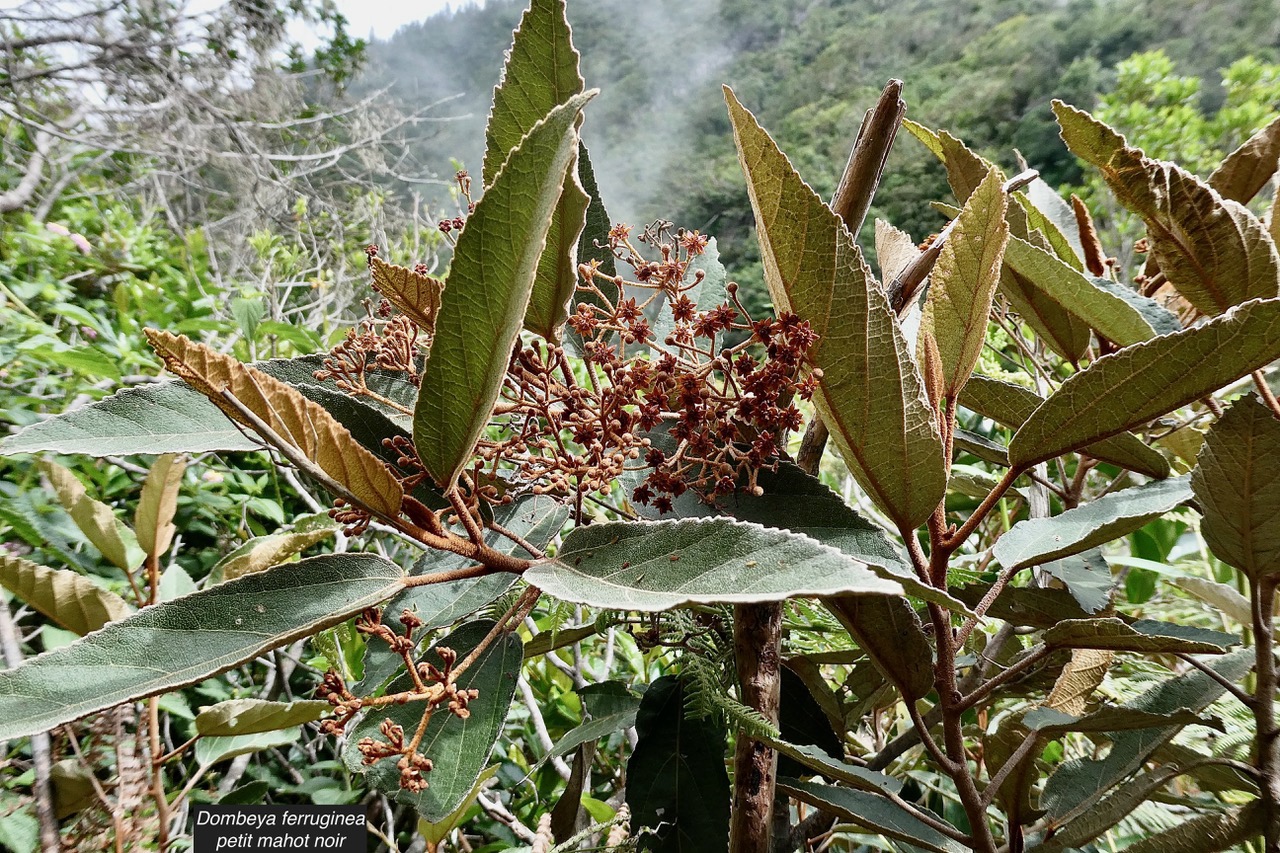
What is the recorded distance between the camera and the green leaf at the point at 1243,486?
329mm

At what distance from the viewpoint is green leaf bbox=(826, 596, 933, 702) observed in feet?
1.10

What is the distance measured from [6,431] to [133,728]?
2.00 feet

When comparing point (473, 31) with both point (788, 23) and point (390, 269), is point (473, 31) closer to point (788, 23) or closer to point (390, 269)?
point (788, 23)

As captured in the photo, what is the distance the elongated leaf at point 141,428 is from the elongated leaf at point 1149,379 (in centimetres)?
36

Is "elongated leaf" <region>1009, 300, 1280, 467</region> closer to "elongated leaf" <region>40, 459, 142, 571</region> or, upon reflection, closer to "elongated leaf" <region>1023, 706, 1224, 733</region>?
"elongated leaf" <region>1023, 706, 1224, 733</region>

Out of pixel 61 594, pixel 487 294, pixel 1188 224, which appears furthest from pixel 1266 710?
pixel 61 594

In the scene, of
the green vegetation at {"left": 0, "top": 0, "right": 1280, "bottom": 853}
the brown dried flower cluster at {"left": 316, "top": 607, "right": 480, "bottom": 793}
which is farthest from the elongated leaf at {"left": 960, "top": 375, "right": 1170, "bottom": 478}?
the brown dried flower cluster at {"left": 316, "top": 607, "right": 480, "bottom": 793}

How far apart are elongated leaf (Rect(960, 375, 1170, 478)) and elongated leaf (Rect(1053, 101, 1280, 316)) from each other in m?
0.10

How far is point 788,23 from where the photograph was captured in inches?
922

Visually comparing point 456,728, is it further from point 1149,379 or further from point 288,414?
point 1149,379

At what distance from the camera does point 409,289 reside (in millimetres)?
336

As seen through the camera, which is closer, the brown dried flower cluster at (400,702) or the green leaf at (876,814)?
the brown dried flower cluster at (400,702)

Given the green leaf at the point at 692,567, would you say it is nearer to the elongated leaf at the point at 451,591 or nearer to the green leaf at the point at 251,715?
the elongated leaf at the point at 451,591

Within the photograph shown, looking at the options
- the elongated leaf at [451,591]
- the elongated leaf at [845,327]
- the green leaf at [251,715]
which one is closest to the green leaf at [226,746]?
the green leaf at [251,715]
